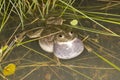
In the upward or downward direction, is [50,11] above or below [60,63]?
above

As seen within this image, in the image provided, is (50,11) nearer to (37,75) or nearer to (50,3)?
(50,3)

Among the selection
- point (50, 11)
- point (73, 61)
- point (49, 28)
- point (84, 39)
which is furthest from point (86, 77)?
point (50, 11)

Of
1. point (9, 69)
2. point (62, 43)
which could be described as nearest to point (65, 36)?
point (62, 43)

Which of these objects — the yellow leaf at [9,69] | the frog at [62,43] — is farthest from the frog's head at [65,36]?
the yellow leaf at [9,69]

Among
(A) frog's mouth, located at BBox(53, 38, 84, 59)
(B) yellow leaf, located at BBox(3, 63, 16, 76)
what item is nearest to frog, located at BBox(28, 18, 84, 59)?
(A) frog's mouth, located at BBox(53, 38, 84, 59)

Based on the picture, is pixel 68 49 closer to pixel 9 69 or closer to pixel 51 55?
pixel 51 55

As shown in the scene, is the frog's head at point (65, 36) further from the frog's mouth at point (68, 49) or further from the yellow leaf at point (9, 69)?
the yellow leaf at point (9, 69)
